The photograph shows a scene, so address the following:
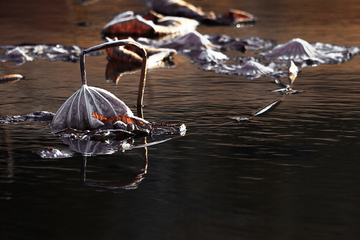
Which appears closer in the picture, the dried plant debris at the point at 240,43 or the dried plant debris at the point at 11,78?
the dried plant debris at the point at 11,78

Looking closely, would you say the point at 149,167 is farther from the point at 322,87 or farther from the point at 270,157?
the point at 322,87

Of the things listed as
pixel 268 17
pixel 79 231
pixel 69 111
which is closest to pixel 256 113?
pixel 69 111

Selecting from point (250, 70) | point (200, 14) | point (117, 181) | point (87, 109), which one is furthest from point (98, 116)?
point (200, 14)

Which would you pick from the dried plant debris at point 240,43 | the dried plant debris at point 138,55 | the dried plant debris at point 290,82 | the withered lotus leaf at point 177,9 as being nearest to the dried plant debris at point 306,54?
the dried plant debris at point 240,43

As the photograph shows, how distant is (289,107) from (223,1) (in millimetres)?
6459

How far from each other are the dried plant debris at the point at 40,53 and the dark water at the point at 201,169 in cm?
55

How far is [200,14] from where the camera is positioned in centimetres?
718

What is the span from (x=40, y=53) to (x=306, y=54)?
6.22ft

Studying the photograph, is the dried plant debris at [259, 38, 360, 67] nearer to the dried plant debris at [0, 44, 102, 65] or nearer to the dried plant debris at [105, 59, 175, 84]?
the dried plant debris at [105, 59, 175, 84]

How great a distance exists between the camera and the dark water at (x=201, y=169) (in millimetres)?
1662

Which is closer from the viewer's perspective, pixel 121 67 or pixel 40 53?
pixel 121 67

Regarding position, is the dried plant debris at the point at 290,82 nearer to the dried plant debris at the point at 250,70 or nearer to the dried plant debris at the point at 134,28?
the dried plant debris at the point at 250,70

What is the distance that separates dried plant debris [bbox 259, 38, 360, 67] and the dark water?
393mm

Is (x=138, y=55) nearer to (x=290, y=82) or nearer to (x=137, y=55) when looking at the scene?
(x=137, y=55)
